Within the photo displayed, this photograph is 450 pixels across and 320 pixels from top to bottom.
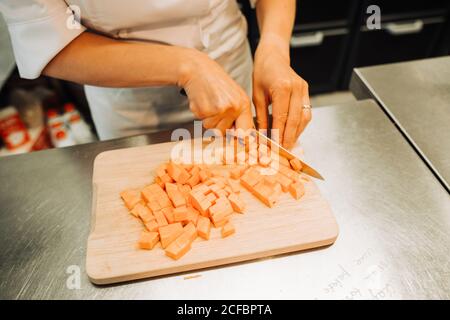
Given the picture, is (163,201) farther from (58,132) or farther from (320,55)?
(320,55)

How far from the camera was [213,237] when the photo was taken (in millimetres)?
913

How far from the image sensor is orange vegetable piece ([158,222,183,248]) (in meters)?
0.89

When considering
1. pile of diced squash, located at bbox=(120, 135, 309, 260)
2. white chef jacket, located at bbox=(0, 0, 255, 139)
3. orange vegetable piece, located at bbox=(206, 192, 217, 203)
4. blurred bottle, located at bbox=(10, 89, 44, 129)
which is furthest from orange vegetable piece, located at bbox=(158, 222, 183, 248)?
blurred bottle, located at bbox=(10, 89, 44, 129)

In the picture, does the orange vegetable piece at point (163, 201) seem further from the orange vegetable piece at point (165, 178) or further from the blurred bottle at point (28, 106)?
the blurred bottle at point (28, 106)

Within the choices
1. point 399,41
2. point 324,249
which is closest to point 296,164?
point 324,249

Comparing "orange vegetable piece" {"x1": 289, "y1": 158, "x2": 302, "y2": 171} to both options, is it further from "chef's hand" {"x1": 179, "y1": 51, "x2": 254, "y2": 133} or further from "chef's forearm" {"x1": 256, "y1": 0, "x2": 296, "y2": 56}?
"chef's forearm" {"x1": 256, "y1": 0, "x2": 296, "y2": 56}

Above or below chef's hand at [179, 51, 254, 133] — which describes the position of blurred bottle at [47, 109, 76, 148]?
below

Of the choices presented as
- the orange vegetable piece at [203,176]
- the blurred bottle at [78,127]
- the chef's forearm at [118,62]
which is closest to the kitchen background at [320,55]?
the blurred bottle at [78,127]

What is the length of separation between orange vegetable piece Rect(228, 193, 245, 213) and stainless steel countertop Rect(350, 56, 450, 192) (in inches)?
24.7

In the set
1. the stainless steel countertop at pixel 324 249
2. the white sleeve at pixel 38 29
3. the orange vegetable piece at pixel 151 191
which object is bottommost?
the stainless steel countertop at pixel 324 249

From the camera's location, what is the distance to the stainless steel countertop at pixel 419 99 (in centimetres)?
112

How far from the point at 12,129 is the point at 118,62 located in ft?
4.58

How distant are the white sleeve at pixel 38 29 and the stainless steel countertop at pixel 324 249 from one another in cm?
34

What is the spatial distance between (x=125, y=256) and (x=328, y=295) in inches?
20.7
